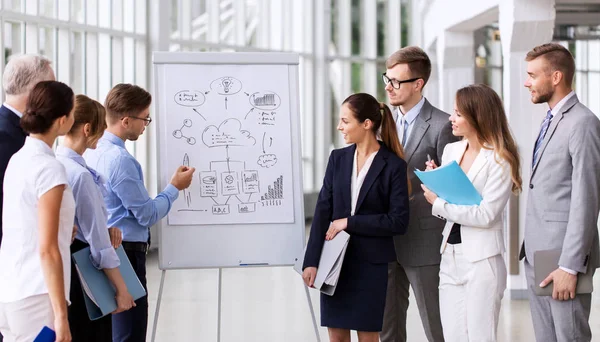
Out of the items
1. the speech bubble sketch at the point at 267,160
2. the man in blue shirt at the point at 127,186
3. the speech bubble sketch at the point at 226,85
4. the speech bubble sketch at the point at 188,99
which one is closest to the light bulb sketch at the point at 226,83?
the speech bubble sketch at the point at 226,85

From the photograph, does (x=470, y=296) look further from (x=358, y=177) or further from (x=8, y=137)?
(x=8, y=137)

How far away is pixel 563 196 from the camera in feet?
11.6

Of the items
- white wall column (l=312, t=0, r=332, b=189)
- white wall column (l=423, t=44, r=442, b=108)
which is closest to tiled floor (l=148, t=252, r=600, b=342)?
white wall column (l=423, t=44, r=442, b=108)

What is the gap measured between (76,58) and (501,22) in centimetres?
459

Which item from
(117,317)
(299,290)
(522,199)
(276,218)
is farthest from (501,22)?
(117,317)

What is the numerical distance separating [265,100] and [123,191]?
3.57 ft

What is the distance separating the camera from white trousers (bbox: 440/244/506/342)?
376 cm

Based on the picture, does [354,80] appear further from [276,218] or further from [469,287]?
[469,287]

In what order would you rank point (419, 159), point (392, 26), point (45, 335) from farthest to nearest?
point (392, 26) < point (419, 159) < point (45, 335)

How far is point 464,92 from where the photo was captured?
3855 millimetres

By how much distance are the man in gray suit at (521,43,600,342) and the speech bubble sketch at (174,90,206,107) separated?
191cm

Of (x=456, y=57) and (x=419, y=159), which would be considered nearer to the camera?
(x=419, y=159)

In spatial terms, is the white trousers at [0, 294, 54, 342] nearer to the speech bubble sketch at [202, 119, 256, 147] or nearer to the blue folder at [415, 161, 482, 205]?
the blue folder at [415, 161, 482, 205]

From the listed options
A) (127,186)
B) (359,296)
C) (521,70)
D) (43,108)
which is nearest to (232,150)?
(127,186)
